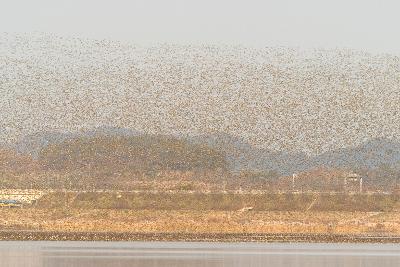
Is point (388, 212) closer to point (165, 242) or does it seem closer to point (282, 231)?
point (282, 231)

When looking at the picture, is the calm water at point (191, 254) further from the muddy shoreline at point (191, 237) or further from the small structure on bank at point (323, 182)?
the small structure on bank at point (323, 182)

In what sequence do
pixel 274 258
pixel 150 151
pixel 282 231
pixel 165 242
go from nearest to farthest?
1. pixel 274 258
2. pixel 165 242
3. pixel 282 231
4. pixel 150 151

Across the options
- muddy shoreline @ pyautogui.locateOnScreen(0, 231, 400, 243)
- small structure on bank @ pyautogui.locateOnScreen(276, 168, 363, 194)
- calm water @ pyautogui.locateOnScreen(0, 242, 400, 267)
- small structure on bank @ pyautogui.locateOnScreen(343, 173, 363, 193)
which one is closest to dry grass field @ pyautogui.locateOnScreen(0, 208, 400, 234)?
muddy shoreline @ pyautogui.locateOnScreen(0, 231, 400, 243)

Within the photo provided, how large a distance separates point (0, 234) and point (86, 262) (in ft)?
102

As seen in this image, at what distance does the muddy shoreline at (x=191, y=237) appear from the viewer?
102m

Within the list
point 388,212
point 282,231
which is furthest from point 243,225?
point 388,212

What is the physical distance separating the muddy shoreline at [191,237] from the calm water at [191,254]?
3.90 meters

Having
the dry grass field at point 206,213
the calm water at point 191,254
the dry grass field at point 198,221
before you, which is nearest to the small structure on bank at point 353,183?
the dry grass field at point 206,213

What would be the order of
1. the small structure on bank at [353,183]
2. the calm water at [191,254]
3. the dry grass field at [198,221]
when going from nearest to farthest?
the calm water at [191,254] → the dry grass field at [198,221] → the small structure on bank at [353,183]

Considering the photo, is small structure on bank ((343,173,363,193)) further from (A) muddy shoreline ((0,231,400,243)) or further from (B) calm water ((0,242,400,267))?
(B) calm water ((0,242,400,267))

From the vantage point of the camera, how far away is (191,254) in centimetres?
8425

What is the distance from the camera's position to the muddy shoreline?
334ft

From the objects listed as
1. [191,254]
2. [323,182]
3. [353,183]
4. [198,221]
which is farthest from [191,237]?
[353,183]

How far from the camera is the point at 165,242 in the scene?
334 ft
